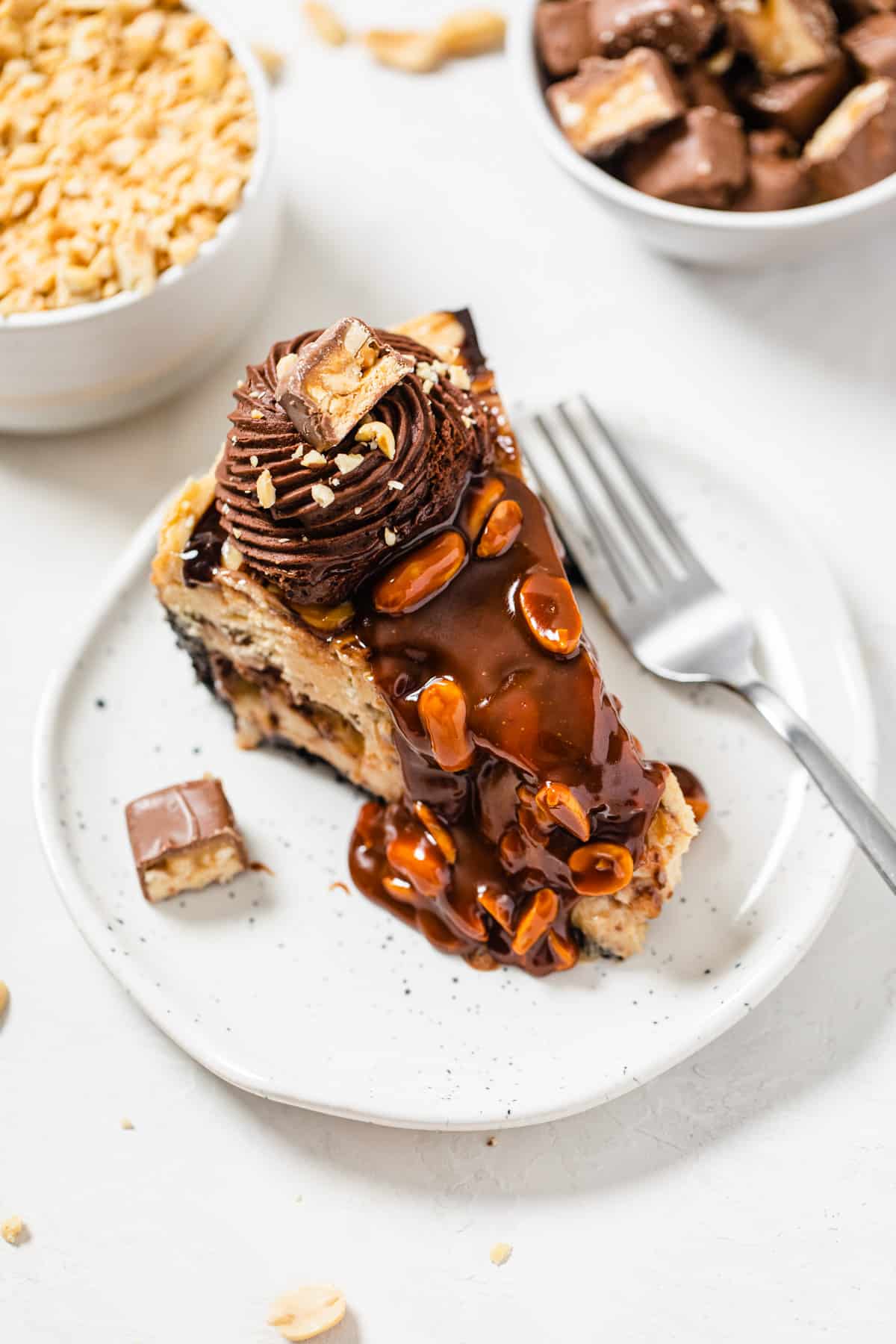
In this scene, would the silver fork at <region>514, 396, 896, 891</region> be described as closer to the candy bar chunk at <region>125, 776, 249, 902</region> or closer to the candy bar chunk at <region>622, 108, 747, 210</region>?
the candy bar chunk at <region>622, 108, 747, 210</region>

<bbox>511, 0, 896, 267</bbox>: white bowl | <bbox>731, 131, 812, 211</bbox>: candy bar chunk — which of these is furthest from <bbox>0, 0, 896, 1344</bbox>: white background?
<bbox>731, 131, 812, 211</bbox>: candy bar chunk

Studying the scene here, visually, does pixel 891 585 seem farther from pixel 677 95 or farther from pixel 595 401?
pixel 677 95

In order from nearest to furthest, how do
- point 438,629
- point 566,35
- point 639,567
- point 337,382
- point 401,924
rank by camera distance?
point 337,382 → point 438,629 → point 401,924 → point 639,567 → point 566,35

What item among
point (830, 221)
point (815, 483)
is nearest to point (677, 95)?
point (830, 221)

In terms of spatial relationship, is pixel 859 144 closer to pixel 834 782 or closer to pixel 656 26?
pixel 656 26

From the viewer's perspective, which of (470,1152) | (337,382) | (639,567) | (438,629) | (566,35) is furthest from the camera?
(566,35)

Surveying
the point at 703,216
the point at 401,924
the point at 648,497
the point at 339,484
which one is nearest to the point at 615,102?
the point at 703,216

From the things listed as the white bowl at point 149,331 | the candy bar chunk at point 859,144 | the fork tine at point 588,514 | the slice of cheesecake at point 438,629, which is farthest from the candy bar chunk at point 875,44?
the white bowl at point 149,331
